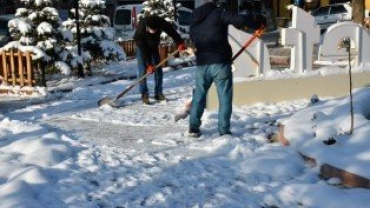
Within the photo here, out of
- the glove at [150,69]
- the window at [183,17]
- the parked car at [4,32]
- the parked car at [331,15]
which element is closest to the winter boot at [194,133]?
the glove at [150,69]

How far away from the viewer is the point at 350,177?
202 inches

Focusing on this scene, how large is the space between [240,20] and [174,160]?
1710 millimetres

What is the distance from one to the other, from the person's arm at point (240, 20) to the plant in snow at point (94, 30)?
27.9ft

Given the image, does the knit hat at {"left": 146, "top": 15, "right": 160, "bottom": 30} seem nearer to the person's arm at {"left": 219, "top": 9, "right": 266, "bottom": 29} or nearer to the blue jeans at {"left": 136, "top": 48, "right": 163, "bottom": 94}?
the blue jeans at {"left": 136, "top": 48, "right": 163, "bottom": 94}

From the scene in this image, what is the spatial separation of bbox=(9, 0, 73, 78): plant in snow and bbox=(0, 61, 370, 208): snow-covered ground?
4.26 metres

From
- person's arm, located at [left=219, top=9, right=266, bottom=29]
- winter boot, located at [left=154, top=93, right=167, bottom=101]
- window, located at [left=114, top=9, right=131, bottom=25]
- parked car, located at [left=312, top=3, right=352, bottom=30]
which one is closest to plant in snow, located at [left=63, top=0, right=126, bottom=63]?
winter boot, located at [left=154, top=93, right=167, bottom=101]

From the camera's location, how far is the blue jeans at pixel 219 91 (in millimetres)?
6812

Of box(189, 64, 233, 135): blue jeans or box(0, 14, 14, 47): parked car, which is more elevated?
box(0, 14, 14, 47): parked car

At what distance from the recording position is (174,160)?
237 inches

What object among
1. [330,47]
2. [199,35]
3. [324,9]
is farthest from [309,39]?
[324,9]

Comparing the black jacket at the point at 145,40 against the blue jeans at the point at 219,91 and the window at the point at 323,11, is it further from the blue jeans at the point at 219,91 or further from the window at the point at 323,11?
the window at the point at 323,11

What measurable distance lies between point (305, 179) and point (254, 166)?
546 millimetres

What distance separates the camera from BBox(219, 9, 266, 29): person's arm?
21.3 ft

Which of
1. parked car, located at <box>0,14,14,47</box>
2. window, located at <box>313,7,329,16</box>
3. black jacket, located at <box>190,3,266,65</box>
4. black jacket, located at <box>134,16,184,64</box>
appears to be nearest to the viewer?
black jacket, located at <box>190,3,266,65</box>
